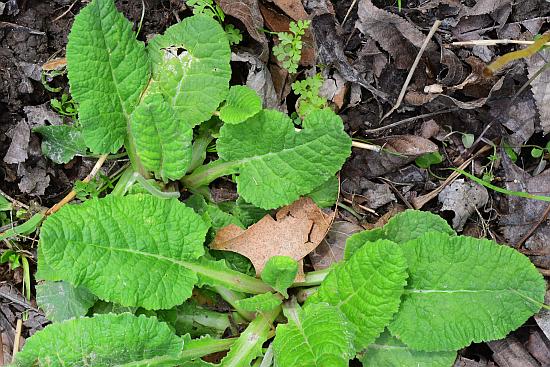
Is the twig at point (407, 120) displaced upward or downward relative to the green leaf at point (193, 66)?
downward

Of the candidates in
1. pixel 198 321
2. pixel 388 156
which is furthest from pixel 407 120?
pixel 198 321

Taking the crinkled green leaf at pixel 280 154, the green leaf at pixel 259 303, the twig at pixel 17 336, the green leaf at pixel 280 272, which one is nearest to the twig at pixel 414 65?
the crinkled green leaf at pixel 280 154

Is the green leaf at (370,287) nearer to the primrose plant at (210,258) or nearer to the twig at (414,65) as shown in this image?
the primrose plant at (210,258)

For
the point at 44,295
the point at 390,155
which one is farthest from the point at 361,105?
the point at 44,295

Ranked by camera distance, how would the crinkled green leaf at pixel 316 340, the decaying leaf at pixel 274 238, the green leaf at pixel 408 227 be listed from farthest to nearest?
the decaying leaf at pixel 274 238
the green leaf at pixel 408 227
the crinkled green leaf at pixel 316 340

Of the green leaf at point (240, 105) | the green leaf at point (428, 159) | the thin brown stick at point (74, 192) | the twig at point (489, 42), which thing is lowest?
the green leaf at point (428, 159)
